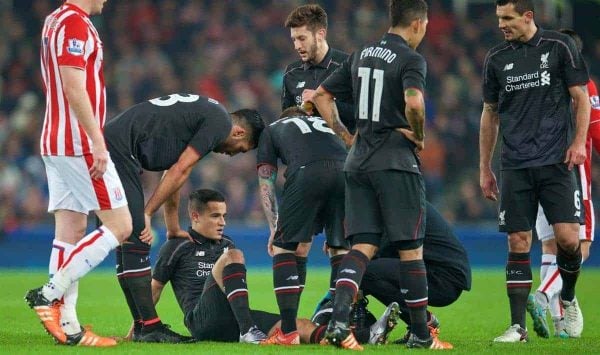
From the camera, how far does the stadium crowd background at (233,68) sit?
17.9m

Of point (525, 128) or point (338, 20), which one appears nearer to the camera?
point (525, 128)

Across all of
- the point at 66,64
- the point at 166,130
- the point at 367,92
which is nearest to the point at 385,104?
the point at 367,92

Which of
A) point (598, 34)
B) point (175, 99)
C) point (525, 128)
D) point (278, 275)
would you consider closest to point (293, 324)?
point (278, 275)

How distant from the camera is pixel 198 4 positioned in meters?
21.2

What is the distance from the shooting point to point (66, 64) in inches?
265

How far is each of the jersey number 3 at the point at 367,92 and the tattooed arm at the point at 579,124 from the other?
5.47ft

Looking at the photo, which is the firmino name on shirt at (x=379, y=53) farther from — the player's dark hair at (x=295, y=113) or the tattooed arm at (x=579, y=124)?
the tattooed arm at (x=579, y=124)

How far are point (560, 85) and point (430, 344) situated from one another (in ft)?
7.32

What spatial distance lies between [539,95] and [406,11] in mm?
1440

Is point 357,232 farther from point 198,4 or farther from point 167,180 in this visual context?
point 198,4

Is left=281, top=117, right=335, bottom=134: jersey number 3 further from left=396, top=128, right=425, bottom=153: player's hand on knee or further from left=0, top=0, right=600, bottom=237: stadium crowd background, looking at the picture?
left=0, top=0, right=600, bottom=237: stadium crowd background

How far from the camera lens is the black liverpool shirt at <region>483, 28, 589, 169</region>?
7906 millimetres

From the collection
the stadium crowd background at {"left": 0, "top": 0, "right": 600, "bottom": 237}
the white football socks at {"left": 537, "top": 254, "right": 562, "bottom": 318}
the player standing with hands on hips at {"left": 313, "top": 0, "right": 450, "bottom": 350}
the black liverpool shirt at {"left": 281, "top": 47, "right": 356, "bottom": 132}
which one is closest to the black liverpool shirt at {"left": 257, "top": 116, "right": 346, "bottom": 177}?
the player standing with hands on hips at {"left": 313, "top": 0, "right": 450, "bottom": 350}

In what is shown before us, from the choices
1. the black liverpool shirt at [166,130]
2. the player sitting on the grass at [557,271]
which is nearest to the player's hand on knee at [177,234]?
the black liverpool shirt at [166,130]
